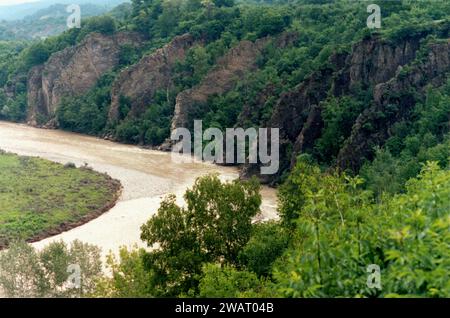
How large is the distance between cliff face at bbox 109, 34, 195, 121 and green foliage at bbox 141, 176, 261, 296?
54.4 metres

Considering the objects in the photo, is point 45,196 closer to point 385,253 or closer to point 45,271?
point 45,271

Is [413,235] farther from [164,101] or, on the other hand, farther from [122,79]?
[122,79]

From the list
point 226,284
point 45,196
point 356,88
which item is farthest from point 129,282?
point 356,88

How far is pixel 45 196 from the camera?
4862 centimetres

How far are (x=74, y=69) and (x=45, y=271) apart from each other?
6462 cm

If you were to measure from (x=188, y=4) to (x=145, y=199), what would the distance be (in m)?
46.6

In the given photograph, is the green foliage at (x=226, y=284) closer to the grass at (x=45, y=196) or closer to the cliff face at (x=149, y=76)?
the grass at (x=45, y=196)

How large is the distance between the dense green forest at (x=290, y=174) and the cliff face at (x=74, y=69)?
5.64ft

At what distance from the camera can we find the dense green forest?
1166 cm

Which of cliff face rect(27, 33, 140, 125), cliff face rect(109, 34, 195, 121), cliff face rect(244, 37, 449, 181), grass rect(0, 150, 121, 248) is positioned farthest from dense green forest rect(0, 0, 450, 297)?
→ grass rect(0, 150, 121, 248)

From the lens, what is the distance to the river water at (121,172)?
135 ft

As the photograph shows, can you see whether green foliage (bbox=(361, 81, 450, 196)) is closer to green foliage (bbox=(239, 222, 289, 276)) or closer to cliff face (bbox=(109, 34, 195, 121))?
green foliage (bbox=(239, 222, 289, 276))

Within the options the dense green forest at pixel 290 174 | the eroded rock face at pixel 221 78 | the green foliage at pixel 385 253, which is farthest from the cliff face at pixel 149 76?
the green foliage at pixel 385 253
